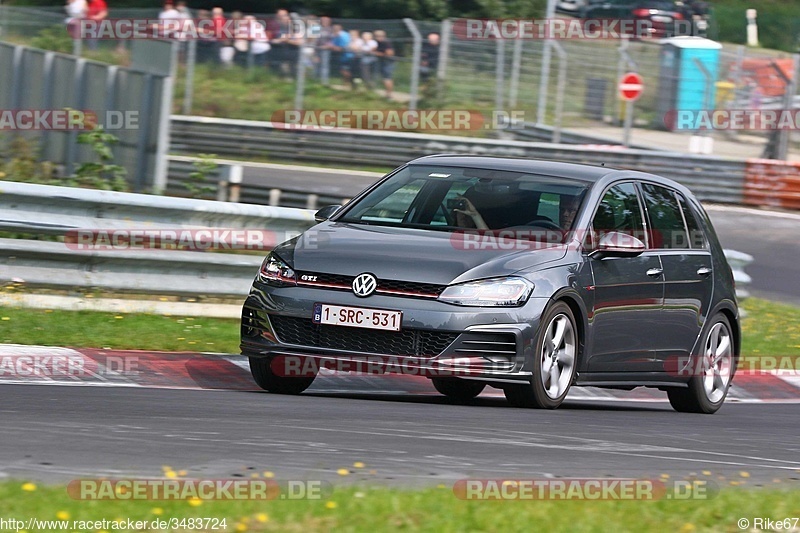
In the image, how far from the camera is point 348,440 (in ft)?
21.5

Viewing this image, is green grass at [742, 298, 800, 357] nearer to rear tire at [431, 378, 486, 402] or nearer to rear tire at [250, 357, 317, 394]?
rear tire at [431, 378, 486, 402]

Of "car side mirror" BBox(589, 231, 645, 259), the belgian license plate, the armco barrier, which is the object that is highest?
"car side mirror" BBox(589, 231, 645, 259)

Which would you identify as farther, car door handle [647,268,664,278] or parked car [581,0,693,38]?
parked car [581,0,693,38]

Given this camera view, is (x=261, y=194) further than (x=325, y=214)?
Yes

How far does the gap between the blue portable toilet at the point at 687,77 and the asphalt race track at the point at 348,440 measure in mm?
16862

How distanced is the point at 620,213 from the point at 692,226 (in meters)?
1.08

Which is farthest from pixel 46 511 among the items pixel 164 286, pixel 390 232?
pixel 164 286

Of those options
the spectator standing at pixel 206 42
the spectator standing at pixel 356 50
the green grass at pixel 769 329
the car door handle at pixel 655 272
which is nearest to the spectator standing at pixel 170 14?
the spectator standing at pixel 206 42

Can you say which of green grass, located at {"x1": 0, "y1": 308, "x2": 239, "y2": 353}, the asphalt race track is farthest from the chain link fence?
the asphalt race track

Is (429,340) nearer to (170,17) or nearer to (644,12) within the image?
(170,17)

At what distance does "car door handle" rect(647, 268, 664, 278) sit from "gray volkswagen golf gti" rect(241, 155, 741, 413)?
0.04 ft

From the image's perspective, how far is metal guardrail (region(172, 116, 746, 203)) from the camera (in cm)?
2397

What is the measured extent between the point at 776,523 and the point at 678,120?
2073 cm

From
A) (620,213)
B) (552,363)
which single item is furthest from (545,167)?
(552,363)
